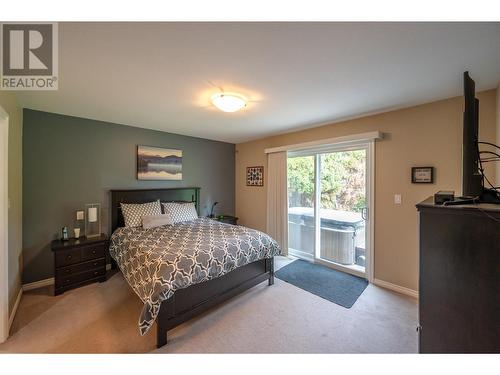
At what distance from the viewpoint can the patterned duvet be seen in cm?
176

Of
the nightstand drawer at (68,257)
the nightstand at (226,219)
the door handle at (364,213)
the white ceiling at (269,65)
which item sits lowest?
the nightstand drawer at (68,257)

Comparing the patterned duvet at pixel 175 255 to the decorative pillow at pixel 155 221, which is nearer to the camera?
the patterned duvet at pixel 175 255

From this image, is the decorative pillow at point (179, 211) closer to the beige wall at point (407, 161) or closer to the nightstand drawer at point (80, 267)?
the nightstand drawer at point (80, 267)

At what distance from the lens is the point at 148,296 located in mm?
1752

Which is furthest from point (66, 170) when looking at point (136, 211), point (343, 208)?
point (343, 208)

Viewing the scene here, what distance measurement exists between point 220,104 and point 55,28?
1266mm

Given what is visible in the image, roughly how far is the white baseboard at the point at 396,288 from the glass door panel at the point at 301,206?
1052 millimetres

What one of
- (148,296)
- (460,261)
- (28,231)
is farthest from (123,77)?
(460,261)

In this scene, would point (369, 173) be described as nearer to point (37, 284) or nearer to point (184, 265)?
point (184, 265)

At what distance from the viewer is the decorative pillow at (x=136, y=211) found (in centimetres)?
312

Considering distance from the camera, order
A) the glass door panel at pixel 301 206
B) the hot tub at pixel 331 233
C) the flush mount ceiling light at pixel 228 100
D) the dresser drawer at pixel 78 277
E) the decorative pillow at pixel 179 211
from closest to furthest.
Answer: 1. the flush mount ceiling light at pixel 228 100
2. the dresser drawer at pixel 78 277
3. the hot tub at pixel 331 233
4. the decorative pillow at pixel 179 211
5. the glass door panel at pixel 301 206

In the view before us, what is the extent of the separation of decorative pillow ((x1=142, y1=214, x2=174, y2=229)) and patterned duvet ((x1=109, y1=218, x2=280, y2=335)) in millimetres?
89

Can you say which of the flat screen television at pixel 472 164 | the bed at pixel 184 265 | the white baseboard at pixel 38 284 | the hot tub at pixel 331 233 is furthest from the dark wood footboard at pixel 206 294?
the white baseboard at pixel 38 284

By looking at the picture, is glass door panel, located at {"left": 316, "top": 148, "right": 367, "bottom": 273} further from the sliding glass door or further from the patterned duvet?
the patterned duvet
